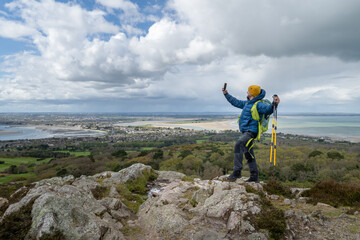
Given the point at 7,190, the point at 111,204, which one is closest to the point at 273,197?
the point at 111,204

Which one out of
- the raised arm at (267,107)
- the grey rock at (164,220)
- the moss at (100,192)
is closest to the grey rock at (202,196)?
the grey rock at (164,220)

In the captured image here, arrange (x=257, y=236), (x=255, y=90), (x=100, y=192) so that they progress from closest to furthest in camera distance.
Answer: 1. (x=257, y=236)
2. (x=255, y=90)
3. (x=100, y=192)

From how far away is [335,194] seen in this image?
7422mm

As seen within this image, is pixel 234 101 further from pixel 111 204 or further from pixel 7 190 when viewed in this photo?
pixel 7 190

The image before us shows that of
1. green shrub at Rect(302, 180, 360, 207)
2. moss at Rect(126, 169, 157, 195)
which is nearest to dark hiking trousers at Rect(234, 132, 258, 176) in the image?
green shrub at Rect(302, 180, 360, 207)

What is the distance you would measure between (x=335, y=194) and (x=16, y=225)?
981 cm

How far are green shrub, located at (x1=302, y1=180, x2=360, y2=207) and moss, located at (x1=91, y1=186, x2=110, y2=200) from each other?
826 cm

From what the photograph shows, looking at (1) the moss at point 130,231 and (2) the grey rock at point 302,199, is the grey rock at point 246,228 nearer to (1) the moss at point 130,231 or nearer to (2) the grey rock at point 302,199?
(1) the moss at point 130,231

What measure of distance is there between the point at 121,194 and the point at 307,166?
38.4m

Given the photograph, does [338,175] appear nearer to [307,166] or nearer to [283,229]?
[307,166]

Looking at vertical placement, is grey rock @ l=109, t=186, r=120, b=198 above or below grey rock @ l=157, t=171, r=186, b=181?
above

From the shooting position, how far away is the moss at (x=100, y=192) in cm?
857

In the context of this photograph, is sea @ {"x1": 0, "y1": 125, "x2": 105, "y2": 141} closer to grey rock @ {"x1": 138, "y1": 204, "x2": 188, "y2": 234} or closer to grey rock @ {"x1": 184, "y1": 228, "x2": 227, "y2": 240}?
grey rock @ {"x1": 138, "y1": 204, "x2": 188, "y2": 234}

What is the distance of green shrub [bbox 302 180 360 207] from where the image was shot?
6961mm
